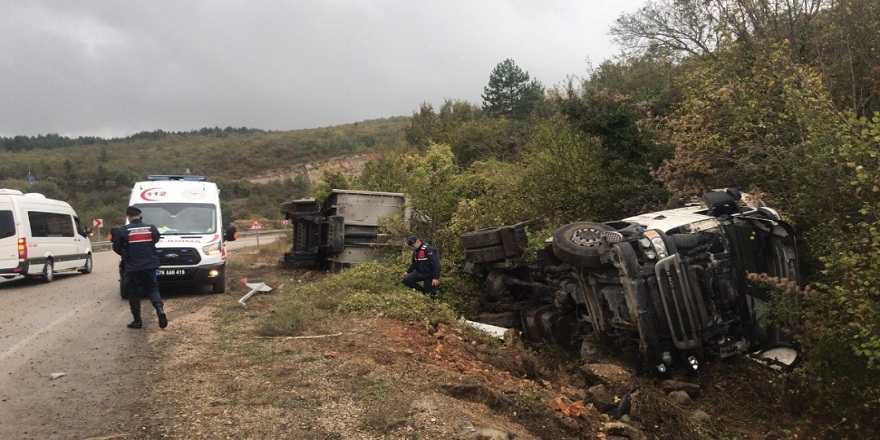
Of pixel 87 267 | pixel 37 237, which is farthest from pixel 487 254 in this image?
pixel 87 267

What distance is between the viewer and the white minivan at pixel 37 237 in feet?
48.1

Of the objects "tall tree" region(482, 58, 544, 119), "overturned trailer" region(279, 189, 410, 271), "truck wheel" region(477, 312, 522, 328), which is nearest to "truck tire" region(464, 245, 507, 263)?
"truck wheel" region(477, 312, 522, 328)

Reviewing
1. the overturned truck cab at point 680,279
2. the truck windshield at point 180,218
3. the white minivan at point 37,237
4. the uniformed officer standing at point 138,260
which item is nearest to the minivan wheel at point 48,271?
the white minivan at point 37,237

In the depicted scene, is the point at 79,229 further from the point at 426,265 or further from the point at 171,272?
the point at 426,265

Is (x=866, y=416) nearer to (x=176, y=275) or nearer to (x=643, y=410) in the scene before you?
(x=643, y=410)

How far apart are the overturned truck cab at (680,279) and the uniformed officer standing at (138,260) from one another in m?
5.78

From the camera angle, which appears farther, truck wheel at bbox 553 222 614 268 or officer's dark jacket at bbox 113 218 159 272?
officer's dark jacket at bbox 113 218 159 272

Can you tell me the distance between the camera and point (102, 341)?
8.40 metres

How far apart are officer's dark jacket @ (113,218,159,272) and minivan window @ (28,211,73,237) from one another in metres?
8.33

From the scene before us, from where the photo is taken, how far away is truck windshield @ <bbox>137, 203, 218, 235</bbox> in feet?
42.9

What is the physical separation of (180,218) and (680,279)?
10.3 metres

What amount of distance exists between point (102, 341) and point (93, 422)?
143 inches

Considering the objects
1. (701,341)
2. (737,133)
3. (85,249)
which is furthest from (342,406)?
(85,249)

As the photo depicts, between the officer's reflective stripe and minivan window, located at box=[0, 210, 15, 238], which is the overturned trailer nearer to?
the officer's reflective stripe
